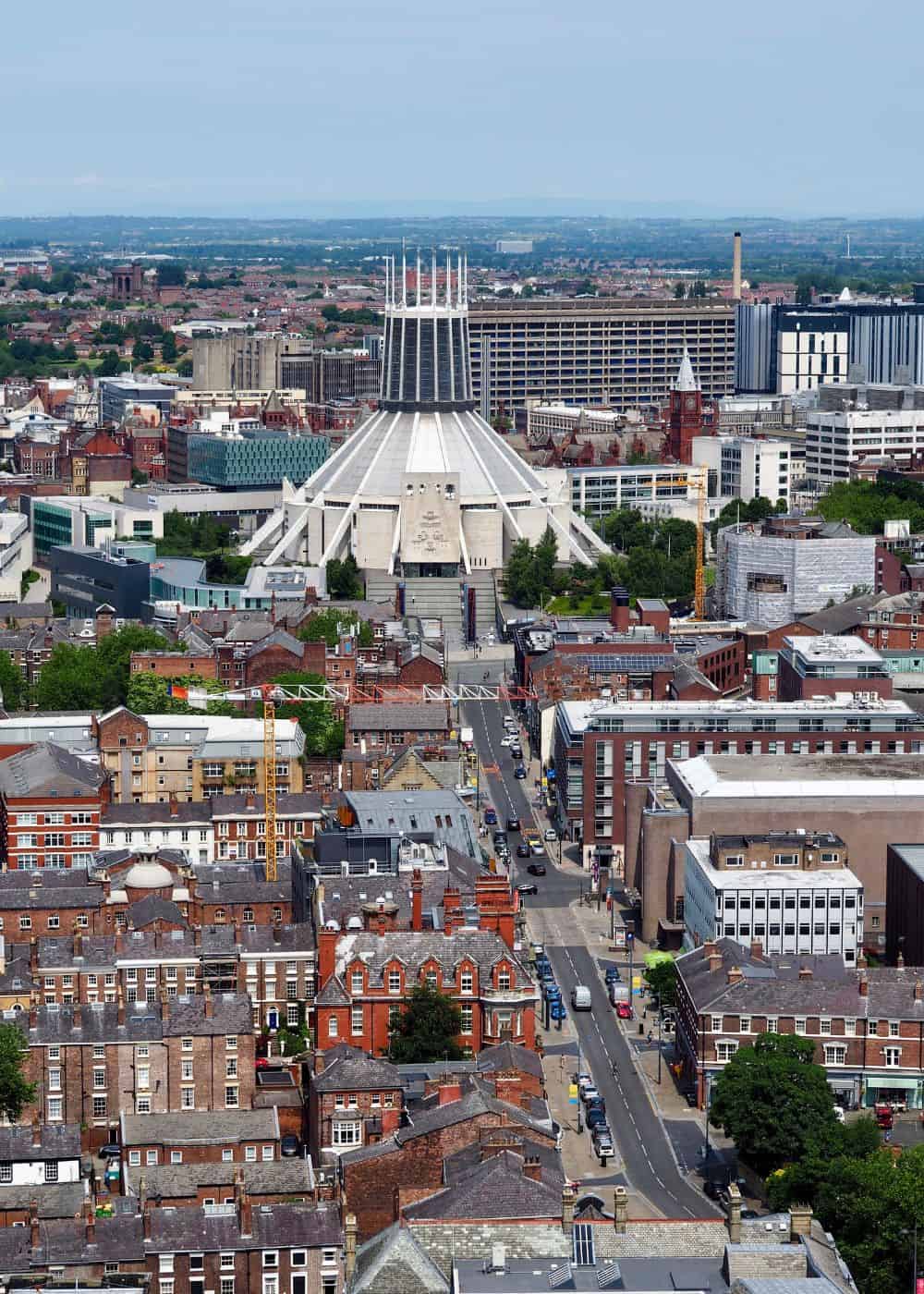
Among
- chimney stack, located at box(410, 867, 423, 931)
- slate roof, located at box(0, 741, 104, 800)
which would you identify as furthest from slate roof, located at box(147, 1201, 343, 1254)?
slate roof, located at box(0, 741, 104, 800)

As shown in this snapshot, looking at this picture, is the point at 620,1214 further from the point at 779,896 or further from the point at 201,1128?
the point at 779,896

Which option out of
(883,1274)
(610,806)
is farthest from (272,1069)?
(610,806)

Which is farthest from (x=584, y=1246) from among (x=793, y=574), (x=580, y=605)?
(x=580, y=605)

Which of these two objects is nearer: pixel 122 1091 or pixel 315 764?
pixel 122 1091

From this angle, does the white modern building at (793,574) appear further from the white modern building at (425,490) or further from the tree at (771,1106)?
the tree at (771,1106)

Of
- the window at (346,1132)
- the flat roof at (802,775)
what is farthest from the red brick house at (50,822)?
the window at (346,1132)

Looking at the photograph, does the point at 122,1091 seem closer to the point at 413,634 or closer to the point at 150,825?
the point at 150,825

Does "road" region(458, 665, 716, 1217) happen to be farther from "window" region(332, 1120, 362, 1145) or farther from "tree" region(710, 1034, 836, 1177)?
"window" region(332, 1120, 362, 1145)
